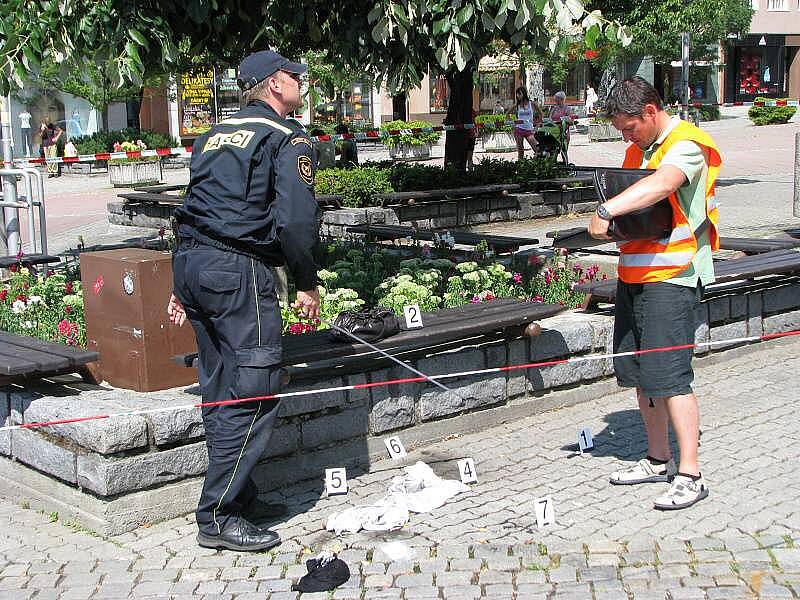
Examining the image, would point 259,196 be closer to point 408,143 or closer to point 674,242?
point 674,242

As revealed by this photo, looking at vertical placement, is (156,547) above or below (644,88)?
below

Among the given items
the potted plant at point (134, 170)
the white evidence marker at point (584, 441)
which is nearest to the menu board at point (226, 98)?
the potted plant at point (134, 170)

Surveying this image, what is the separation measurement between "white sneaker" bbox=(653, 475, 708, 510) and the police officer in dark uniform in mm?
1808

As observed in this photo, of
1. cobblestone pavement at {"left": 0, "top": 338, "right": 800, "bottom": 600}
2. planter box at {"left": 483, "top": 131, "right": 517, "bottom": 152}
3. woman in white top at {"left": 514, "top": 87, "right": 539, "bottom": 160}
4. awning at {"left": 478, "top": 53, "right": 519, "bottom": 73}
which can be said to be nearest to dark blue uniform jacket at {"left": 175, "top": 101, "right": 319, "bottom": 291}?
cobblestone pavement at {"left": 0, "top": 338, "right": 800, "bottom": 600}

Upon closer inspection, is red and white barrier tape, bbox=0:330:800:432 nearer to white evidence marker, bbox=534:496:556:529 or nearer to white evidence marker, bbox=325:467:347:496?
white evidence marker, bbox=325:467:347:496

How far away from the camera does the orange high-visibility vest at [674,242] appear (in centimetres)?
500

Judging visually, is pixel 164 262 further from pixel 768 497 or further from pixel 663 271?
pixel 768 497

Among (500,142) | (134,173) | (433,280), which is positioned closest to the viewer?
(433,280)

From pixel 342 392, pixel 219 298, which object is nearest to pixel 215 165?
pixel 219 298

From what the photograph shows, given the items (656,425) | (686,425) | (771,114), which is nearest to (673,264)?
(686,425)

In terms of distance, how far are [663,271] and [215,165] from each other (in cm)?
212

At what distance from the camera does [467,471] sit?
5480 mm

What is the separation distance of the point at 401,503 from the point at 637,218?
1.75 metres

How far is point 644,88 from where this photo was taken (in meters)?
5.07
